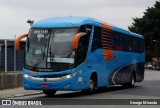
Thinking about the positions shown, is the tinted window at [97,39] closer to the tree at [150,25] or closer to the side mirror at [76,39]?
the side mirror at [76,39]

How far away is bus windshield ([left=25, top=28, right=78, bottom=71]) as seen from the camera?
62.6 ft

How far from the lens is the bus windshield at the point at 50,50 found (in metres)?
19.1

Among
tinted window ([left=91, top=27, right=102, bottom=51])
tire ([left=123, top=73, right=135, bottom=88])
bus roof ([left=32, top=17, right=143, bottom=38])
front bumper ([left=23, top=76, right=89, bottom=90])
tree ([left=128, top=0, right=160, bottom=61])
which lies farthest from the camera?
tree ([left=128, top=0, right=160, bottom=61])

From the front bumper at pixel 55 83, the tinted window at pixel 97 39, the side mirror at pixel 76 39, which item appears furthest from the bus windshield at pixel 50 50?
the tinted window at pixel 97 39

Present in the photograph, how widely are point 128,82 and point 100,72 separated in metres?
6.14

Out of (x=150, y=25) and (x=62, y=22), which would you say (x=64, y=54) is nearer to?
(x=62, y=22)

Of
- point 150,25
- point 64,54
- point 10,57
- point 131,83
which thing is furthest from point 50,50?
point 150,25

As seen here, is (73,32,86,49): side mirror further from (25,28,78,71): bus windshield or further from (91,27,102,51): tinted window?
(91,27,102,51): tinted window

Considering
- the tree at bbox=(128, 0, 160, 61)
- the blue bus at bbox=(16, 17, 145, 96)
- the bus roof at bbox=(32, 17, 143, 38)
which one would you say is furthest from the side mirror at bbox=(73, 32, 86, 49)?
the tree at bbox=(128, 0, 160, 61)

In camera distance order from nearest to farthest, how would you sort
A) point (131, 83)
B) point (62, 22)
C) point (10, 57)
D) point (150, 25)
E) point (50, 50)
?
1. point (50, 50)
2. point (62, 22)
3. point (131, 83)
4. point (10, 57)
5. point (150, 25)

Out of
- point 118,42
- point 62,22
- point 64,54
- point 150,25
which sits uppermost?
point 150,25

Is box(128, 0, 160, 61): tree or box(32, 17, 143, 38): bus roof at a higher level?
box(128, 0, 160, 61): tree

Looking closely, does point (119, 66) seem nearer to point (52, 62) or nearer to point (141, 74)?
point (141, 74)

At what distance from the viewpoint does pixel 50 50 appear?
63.2 feet
